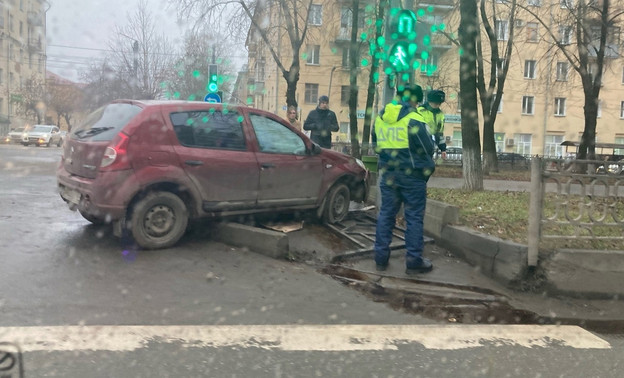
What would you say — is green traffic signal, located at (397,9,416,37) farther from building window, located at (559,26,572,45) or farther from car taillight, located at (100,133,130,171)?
building window, located at (559,26,572,45)

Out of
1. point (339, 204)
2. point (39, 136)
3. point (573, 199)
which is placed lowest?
point (339, 204)

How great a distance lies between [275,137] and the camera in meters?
6.87

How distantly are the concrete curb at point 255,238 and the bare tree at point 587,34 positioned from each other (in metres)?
16.1

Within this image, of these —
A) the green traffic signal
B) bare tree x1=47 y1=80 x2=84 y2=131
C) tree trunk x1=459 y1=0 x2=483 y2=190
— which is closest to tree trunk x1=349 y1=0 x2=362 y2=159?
tree trunk x1=459 y1=0 x2=483 y2=190

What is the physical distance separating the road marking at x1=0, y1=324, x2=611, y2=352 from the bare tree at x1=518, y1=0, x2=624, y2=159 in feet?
54.8

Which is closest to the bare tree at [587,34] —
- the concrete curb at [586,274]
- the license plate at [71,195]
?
the concrete curb at [586,274]

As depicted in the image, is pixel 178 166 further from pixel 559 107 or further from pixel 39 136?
pixel 559 107

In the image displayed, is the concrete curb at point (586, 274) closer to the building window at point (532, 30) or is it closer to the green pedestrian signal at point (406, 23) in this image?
the green pedestrian signal at point (406, 23)

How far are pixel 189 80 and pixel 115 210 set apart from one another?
26425 mm

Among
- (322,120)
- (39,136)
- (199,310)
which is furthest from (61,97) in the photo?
(199,310)

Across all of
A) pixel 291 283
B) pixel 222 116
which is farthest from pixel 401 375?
pixel 222 116

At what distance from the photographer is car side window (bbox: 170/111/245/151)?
6.11 m

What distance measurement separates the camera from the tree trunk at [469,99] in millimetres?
10016

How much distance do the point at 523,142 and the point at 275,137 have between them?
152ft
